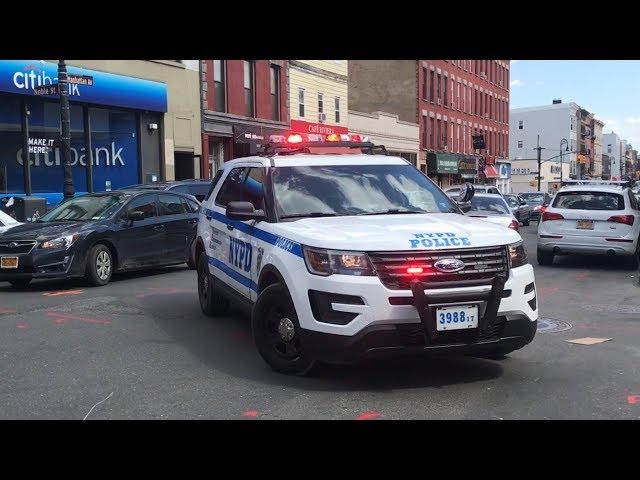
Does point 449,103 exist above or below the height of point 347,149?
above

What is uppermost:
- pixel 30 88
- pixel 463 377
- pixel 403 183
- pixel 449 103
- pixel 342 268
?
pixel 449 103

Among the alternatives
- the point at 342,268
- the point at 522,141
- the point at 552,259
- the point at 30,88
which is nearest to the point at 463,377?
the point at 342,268

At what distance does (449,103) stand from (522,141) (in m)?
59.0

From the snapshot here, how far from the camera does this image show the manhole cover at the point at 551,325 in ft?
26.9

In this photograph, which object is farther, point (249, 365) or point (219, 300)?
point (219, 300)

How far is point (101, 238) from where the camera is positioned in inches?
470

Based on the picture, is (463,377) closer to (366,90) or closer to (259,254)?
(259,254)

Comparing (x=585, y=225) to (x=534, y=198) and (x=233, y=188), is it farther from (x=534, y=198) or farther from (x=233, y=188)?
(x=534, y=198)

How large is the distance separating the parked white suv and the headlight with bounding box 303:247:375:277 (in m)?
10.2

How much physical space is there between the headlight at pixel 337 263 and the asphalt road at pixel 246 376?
94cm

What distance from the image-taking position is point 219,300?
8.79 m

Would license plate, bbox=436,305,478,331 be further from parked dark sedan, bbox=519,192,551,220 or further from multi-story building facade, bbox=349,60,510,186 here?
multi-story building facade, bbox=349,60,510,186

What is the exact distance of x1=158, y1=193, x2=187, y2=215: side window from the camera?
13.6 metres

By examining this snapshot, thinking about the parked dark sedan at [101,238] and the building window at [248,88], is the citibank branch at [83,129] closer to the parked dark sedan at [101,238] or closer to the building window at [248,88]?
the building window at [248,88]
